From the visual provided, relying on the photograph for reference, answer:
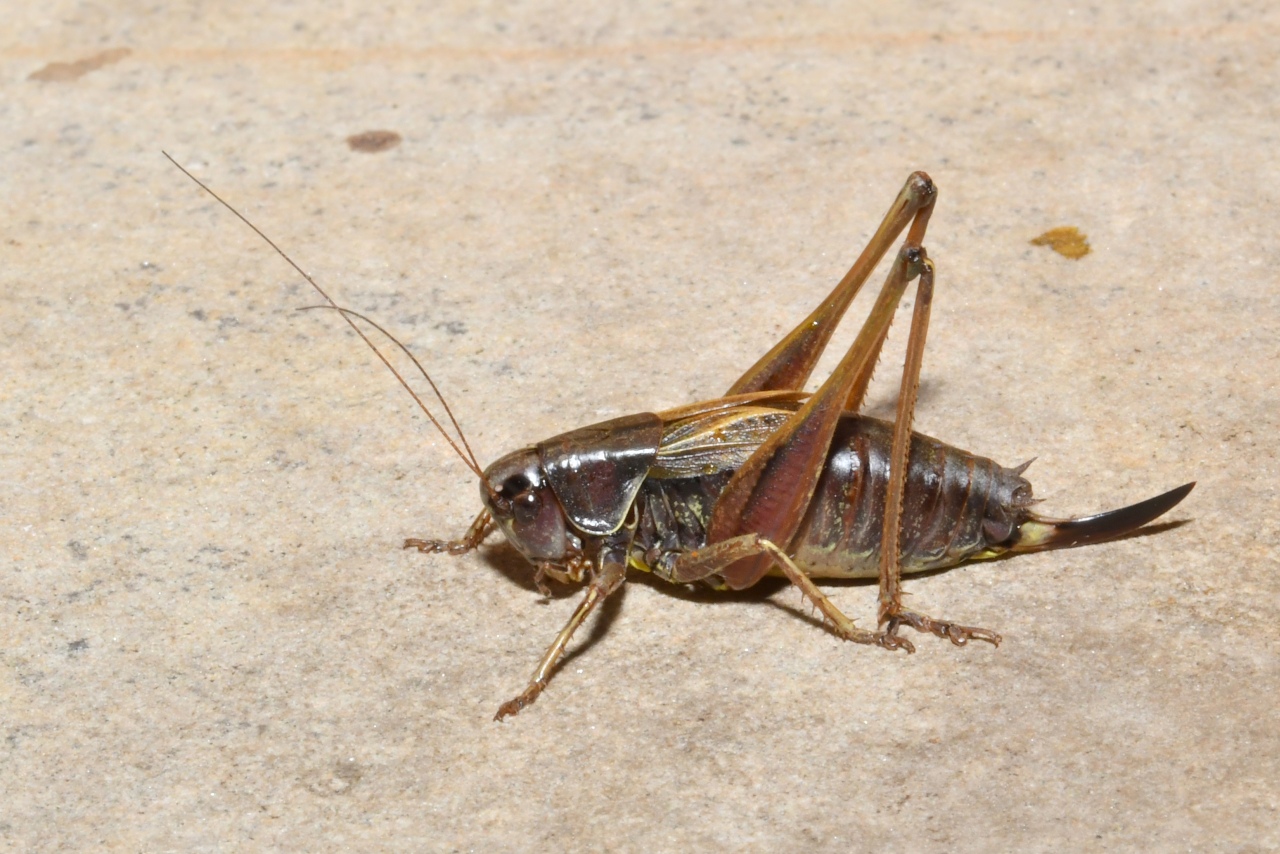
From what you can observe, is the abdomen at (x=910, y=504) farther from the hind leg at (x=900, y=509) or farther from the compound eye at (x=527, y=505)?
the compound eye at (x=527, y=505)

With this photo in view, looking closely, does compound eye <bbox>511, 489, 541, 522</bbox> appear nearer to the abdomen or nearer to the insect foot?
the abdomen

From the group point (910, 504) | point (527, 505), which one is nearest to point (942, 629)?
point (910, 504)

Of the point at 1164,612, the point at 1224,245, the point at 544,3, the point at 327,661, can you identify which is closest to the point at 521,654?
the point at 327,661

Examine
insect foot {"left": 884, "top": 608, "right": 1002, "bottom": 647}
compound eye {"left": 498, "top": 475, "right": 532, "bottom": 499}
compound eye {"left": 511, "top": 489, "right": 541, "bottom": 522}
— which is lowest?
insect foot {"left": 884, "top": 608, "right": 1002, "bottom": 647}

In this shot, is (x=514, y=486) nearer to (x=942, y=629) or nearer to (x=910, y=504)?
(x=910, y=504)

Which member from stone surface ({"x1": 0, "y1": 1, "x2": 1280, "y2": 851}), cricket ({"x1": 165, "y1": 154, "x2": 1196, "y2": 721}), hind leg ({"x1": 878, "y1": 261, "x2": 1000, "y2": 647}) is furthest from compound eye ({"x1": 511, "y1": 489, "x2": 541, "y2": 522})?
hind leg ({"x1": 878, "y1": 261, "x2": 1000, "y2": 647})

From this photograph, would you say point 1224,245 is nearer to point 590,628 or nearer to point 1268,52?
point 1268,52
